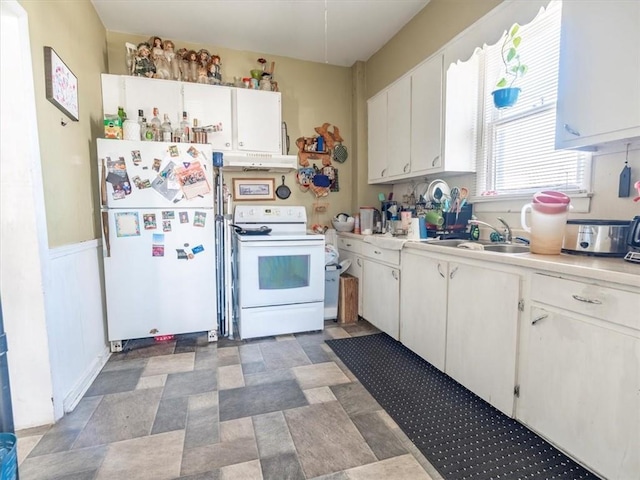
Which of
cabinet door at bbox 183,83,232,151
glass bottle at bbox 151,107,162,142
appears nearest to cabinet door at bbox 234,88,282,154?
cabinet door at bbox 183,83,232,151

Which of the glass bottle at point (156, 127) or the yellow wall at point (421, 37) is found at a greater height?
the yellow wall at point (421, 37)

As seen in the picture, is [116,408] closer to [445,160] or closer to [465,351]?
[465,351]

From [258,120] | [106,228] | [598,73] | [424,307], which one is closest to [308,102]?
[258,120]

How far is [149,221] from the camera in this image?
8.09ft

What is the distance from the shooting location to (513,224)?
7.19 ft

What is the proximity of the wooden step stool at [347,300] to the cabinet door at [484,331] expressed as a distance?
1.27 m

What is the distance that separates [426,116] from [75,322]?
111 inches

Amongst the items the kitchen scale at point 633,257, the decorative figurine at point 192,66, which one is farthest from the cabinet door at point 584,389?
the decorative figurine at point 192,66

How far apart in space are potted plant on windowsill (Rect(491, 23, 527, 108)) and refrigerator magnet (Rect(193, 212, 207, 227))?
2199 mm

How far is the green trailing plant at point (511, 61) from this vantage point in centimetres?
201

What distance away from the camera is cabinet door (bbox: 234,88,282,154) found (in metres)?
3.07

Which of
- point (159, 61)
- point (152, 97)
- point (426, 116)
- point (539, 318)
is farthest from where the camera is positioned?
point (159, 61)

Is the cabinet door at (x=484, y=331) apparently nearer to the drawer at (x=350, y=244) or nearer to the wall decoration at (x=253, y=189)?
the drawer at (x=350, y=244)

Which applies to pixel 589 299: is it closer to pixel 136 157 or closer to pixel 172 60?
pixel 136 157
